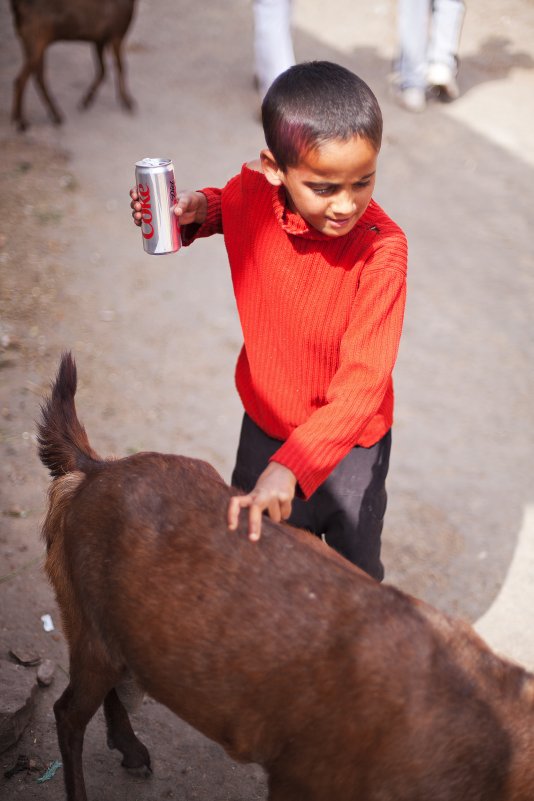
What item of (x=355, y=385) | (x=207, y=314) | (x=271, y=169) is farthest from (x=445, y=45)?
(x=355, y=385)

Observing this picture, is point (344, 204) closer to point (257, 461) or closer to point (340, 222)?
point (340, 222)

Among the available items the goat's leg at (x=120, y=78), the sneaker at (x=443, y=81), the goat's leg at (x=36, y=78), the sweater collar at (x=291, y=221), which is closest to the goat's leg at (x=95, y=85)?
the goat's leg at (x=120, y=78)

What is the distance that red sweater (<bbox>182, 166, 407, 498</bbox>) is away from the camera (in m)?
2.19

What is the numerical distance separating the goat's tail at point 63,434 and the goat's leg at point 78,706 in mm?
522

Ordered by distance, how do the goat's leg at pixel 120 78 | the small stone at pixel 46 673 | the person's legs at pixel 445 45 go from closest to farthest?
the small stone at pixel 46 673
the goat's leg at pixel 120 78
the person's legs at pixel 445 45

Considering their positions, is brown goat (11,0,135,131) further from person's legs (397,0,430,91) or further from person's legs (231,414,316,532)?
person's legs (231,414,316,532)

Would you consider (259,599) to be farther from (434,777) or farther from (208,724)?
(434,777)

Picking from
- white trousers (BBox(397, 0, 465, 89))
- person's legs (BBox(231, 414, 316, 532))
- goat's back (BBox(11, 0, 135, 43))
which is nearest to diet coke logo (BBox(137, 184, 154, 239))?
person's legs (BBox(231, 414, 316, 532))

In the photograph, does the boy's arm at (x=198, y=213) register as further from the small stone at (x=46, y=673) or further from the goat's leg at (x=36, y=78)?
the goat's leg at (x=36, y=78)

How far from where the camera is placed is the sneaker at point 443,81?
8.12 meters

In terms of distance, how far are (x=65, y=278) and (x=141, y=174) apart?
11.2ft

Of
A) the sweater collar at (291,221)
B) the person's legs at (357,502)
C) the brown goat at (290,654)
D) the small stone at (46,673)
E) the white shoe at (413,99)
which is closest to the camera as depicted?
the brown goat at (290,654)

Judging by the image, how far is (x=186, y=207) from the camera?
8.59ft

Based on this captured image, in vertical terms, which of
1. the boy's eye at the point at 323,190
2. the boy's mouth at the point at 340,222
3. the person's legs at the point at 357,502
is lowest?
the person's legs at the point at 357,502
